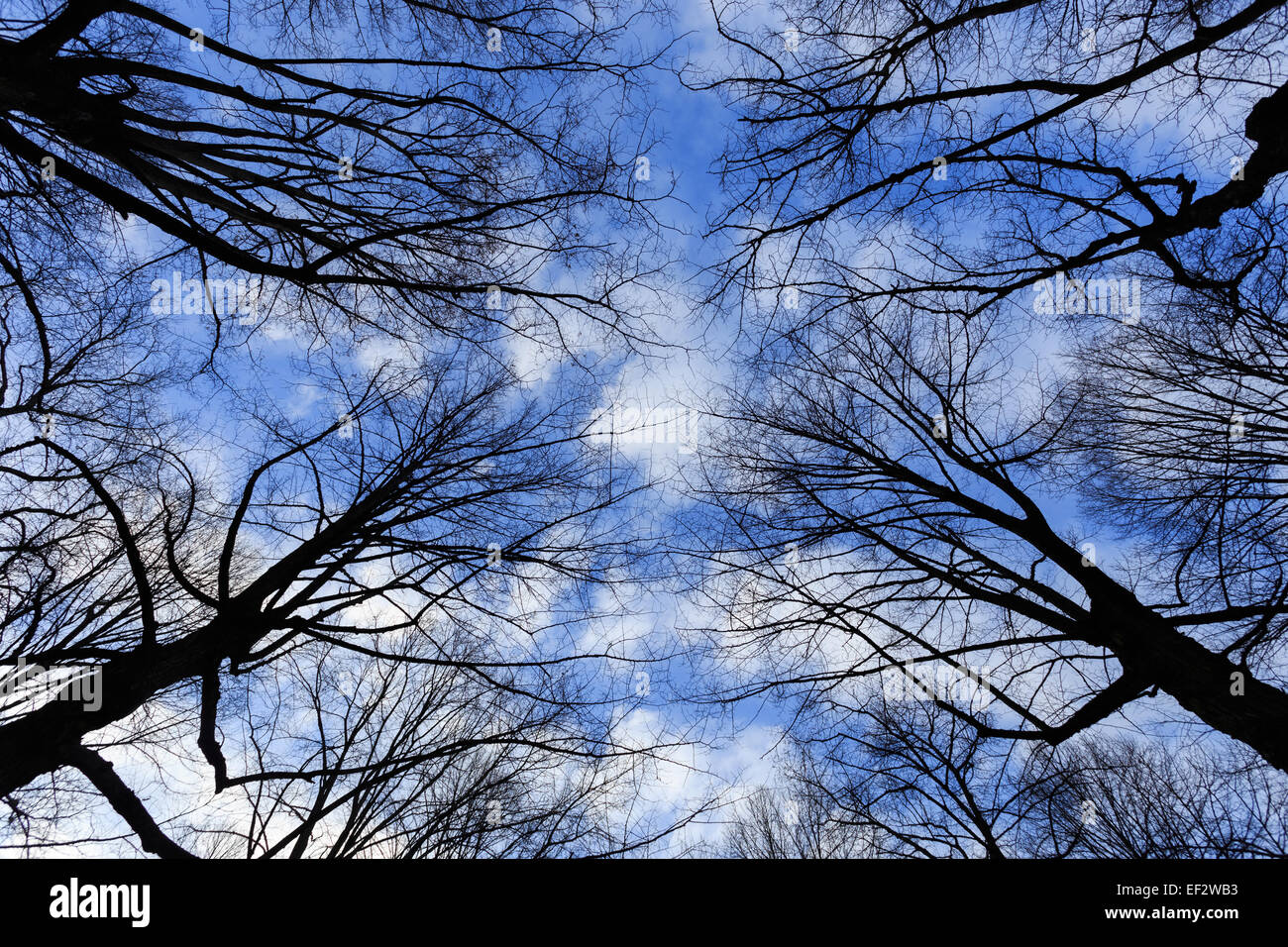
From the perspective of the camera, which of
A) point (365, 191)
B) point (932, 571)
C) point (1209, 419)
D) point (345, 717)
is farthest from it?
point (345, 717)

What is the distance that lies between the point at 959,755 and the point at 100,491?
259 inches

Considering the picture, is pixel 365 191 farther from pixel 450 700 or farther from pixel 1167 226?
pixel 1167 226

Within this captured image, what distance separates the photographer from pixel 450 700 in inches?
221

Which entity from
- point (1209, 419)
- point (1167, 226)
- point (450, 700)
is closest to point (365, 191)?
point (450, 700)

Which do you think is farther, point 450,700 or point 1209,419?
point 450,700
